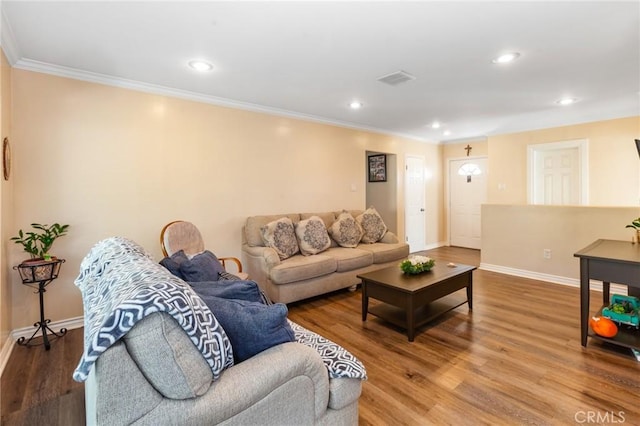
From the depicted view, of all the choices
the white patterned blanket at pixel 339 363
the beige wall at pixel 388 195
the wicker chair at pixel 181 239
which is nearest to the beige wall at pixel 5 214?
the wicker chair at pixel 181 239

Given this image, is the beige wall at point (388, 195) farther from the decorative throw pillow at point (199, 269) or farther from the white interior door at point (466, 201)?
the decorative throw pillow at point (199, 269)

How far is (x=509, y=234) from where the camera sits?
4.71 metres

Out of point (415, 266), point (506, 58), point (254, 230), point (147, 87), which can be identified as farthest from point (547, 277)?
point (147, 87)

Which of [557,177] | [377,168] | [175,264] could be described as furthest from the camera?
[377,168]

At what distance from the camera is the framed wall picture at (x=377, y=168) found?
609 cm

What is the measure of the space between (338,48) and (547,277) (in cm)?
415

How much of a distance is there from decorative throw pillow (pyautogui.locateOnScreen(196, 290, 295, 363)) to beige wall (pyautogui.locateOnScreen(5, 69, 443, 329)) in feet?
7.97

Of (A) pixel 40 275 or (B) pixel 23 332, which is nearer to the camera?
(A) pixel 40 275

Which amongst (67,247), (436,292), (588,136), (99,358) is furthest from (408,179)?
(99,358)

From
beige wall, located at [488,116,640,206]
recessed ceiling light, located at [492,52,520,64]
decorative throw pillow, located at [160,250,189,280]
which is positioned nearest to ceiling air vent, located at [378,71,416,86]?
recessed ceiling light, located at [492,52,520,64]

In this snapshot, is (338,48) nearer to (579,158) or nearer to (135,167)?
(135,167)

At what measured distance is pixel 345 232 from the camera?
4285 millimetres

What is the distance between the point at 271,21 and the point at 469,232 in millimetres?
6112

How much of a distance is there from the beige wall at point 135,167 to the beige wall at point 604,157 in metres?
3.71
